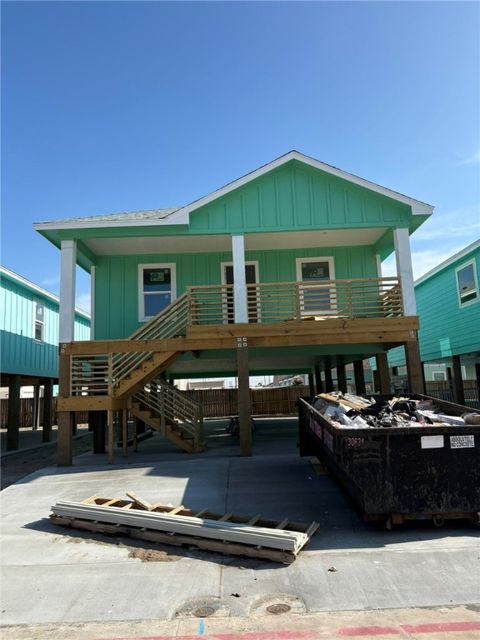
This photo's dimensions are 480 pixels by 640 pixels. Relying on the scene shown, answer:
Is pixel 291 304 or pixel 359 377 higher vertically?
pixel 291 304

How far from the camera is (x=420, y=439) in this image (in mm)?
5430

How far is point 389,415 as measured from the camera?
21.7 feet

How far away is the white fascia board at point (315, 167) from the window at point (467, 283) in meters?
5.57

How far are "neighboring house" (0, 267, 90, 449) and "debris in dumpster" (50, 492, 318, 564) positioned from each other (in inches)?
483

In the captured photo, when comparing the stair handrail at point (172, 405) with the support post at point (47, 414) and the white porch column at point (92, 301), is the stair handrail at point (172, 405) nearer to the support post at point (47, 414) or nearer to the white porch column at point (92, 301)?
the white porch column at point (92, 301)

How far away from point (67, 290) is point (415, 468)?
954cm

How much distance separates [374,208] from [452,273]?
7515 mm

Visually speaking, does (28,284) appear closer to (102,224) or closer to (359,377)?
(102,224)

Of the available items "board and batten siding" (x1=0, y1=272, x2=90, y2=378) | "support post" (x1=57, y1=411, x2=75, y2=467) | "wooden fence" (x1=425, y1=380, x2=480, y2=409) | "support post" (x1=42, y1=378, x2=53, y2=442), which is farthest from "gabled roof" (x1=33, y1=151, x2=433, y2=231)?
"wooden fence" (x1=425, y1=380, x2=480, y2=409)

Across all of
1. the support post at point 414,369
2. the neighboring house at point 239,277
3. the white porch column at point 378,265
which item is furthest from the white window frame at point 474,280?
the support post at point 414,369

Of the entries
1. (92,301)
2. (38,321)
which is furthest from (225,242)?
(38,321)

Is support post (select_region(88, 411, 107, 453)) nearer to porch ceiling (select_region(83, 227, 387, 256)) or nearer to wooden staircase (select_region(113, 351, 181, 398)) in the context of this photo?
wooden staircase (select_region(113, 351, 181, 398))

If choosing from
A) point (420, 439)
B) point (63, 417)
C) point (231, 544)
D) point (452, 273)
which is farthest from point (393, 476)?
point (452, 273)

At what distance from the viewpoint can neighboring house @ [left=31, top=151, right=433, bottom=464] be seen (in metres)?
11.9
